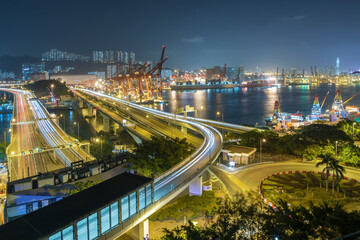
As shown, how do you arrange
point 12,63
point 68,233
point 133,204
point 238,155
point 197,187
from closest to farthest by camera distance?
point 68,233, point 133,204, point 197,187, point 238,155, point 12,63

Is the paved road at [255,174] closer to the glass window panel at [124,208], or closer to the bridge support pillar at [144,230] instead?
the bridge support pillar at [144,230]

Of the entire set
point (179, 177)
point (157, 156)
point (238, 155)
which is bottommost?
point (238, 155)

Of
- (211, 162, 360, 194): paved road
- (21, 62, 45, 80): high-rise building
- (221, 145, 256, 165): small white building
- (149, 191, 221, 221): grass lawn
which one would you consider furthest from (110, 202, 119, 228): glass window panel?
(21, 62, 45, 80): high-rise building

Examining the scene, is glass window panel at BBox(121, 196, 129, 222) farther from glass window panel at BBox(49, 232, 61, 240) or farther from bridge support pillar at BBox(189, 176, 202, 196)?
bridge support pillar at BBox(189, 176, 202, 196)

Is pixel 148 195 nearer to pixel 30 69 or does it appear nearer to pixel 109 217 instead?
pixel 109 217

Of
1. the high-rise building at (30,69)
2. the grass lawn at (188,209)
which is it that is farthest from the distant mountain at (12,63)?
the grass lawn at (188,209)

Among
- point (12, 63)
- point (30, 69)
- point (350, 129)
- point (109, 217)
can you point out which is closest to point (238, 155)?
point (109, 217)

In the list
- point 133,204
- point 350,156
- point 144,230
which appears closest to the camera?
point 133,204
